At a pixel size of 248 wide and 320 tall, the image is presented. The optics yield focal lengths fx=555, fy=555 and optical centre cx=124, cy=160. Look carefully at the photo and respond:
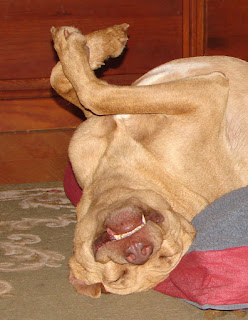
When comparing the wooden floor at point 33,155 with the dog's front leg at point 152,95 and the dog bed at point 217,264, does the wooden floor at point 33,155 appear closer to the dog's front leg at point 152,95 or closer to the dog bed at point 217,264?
the dog's front leg at point 152,95

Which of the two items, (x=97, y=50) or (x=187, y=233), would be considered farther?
(x=97, y=50)

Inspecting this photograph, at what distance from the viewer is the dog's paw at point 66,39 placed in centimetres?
261

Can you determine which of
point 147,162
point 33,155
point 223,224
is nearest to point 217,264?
point 223,224

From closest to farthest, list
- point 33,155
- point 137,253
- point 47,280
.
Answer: point 137,253 → point 47,280 → point 33,155

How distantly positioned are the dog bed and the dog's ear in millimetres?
260

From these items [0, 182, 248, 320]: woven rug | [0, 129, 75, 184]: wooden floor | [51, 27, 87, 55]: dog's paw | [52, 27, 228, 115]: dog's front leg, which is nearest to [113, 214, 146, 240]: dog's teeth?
[0, 182, 248, 320]: woven rug

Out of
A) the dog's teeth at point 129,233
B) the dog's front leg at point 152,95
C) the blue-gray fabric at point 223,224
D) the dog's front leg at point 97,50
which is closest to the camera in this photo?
the dog's teeth at point 129,233

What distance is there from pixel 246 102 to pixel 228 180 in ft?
1.32

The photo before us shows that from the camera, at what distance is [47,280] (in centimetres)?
250

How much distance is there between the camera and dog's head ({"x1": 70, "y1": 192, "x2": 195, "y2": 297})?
2010 millimetres

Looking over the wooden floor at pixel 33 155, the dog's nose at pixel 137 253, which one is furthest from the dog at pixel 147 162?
the wooden floor at pixel 33 155

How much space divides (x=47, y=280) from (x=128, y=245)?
68cm

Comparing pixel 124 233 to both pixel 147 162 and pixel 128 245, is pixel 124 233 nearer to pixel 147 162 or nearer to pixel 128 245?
pixel 128 245

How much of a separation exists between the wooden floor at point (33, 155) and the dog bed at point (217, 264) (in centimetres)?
180
